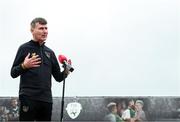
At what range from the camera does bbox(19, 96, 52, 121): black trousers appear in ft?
11.1

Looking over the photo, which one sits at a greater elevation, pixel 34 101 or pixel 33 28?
pixel 33 28

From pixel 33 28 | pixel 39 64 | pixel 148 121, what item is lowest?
pixel 148 121

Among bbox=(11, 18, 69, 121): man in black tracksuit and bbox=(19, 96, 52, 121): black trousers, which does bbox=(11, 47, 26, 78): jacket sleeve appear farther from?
bbox=(19, 96, 52, 121): black trousers

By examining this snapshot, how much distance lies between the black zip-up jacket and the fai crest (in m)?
2.90

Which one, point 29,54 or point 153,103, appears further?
point 153,103

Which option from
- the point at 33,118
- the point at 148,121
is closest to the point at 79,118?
the point at 148,121

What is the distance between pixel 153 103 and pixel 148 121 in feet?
0.86

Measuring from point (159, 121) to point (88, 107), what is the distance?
34.5 inches

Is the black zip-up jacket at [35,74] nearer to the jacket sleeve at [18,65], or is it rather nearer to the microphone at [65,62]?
the jacket sleeve at [18,65]

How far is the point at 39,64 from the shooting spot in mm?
3400

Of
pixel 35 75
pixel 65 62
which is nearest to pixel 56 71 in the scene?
pixel 65 62

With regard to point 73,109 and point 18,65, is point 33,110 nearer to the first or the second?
point 18,65

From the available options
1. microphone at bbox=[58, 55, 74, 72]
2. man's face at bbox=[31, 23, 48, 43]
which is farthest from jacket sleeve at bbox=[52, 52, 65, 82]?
man's face at bbox=[31, 23, 48, 43]

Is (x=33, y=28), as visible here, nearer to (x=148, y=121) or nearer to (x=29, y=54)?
(x=29, y=54)
